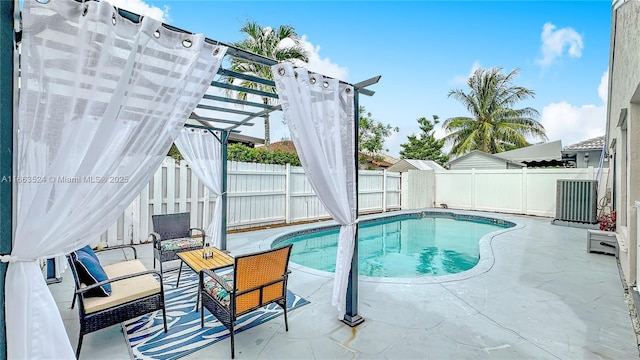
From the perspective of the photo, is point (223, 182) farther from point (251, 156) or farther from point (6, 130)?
point (6, 130)

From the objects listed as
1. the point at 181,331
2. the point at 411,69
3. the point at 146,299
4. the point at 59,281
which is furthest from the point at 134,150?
the point at 411,69

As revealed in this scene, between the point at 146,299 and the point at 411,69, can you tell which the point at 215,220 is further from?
the point at 411,69

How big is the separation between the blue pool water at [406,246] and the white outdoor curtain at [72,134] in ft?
14.2

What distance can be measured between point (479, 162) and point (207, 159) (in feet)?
40.8

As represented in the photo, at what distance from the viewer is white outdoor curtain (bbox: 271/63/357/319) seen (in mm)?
2387

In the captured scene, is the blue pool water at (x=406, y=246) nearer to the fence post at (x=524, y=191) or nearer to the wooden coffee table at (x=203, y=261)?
the fence post at (x=524, y=191)

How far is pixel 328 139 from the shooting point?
262 cm

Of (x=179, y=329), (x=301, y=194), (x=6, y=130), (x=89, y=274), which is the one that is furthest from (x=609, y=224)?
(x=6, y=130)

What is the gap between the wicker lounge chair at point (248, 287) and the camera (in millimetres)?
2346

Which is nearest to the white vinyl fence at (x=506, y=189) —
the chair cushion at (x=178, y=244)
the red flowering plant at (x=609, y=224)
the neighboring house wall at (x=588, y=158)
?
the neighboring house wall at (x=588, y=158)

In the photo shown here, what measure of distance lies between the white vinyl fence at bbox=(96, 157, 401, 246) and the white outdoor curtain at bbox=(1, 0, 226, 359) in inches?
176

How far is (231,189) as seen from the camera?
7074 millimetres

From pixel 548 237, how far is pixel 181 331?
304 inches

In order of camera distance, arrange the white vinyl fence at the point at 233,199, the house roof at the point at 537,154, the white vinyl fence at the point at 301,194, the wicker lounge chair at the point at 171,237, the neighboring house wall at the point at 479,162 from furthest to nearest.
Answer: the neighboring house wall at the point at 479,162 < the house roof at the point at 537,154 < the white vinyl fence at the point at 301,194 < the white vinyl fence at the point at 233,199 < the wicker lounge chair at the point at 171,237
